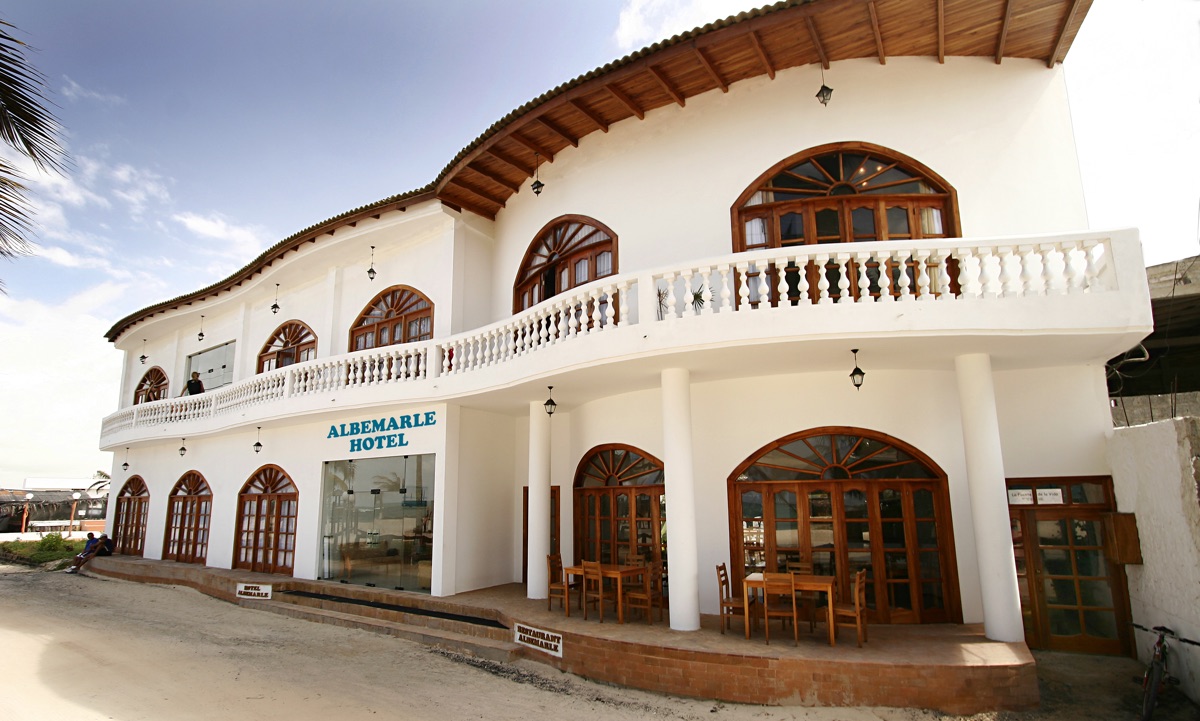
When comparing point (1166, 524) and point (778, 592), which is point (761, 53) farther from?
point (1166, 524)

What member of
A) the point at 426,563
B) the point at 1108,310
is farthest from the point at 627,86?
the point at 426,563

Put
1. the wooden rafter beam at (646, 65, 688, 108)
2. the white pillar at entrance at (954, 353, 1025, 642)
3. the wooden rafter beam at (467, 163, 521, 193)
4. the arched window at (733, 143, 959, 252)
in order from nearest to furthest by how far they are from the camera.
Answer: the white pillar at entrance at (954, 353, 1025, 642) < the arched window at (733, 143, 959, 252) < the wooden rafter beam at (646, 65, 688, 108) < the wooden rafter beam at (467, 163, 521, 193)

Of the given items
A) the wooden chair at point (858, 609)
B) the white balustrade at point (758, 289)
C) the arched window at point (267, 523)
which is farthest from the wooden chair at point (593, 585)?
the arched window at point (267, 523)

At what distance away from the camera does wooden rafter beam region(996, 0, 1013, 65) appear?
789 cm

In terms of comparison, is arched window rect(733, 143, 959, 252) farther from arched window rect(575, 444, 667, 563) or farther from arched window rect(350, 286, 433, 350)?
arched window rect(350, 286, 433, 350)

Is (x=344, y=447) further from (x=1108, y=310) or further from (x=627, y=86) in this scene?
(x=1108, y=310)

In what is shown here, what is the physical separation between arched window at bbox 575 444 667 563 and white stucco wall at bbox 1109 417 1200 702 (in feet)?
17.7

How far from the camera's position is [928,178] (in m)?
8.77

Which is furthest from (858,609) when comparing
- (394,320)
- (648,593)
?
(394,320)

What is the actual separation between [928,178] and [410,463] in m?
8.92

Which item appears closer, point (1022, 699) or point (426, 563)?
point (1022, 699)

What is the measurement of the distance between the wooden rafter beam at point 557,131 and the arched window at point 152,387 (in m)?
15.3

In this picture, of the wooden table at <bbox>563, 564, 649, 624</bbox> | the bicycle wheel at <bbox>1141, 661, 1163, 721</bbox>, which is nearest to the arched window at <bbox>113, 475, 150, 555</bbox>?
the wooden table at <bbox>563, 564, 649, 624</bbox>

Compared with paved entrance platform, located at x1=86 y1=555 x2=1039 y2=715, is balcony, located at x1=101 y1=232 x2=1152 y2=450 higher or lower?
higher
